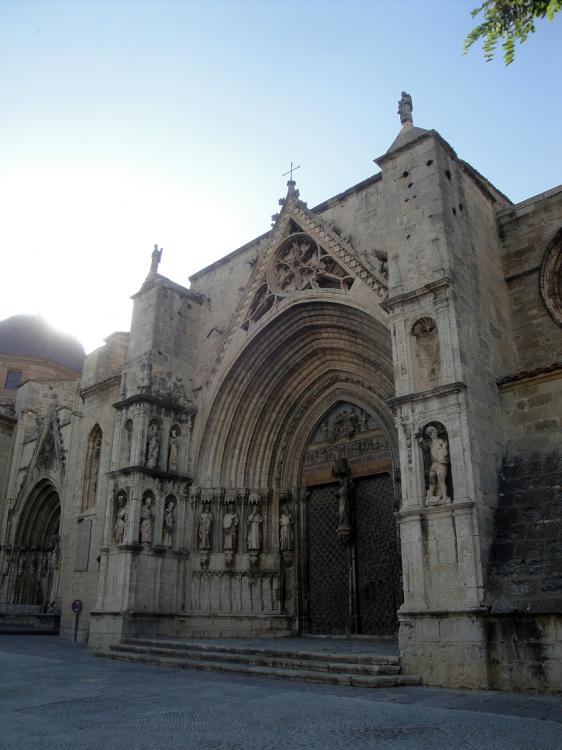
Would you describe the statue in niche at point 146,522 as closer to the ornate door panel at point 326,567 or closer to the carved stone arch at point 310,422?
the carved stone arch at point 310,422

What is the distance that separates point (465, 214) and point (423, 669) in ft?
23.0

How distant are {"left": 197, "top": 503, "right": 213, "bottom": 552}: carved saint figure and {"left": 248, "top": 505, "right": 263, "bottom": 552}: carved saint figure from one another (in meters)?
0.83

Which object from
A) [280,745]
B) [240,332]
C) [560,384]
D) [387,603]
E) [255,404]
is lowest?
[280,745]

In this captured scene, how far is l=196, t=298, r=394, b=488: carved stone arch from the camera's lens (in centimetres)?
1359

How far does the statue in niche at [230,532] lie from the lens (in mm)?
13453

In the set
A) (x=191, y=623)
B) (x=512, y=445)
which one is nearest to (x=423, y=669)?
(x=512, y=445)

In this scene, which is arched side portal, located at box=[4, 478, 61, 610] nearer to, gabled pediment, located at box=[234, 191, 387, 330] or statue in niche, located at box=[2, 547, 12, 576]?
statue in niche, located at box=[2, 547, 12, 576]

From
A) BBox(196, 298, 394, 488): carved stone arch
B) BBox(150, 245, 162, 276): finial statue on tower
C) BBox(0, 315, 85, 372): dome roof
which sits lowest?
BBox(196, 298, 394, 488): carved stone arch

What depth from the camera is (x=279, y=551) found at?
13750mm

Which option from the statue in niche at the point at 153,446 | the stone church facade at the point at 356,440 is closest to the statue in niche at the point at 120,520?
the stone church facade at the point at 356,440

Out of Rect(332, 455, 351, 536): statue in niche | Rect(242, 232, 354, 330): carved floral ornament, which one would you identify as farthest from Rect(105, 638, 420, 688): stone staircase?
Rect(242, 232, 354, 330): carved floral ornament

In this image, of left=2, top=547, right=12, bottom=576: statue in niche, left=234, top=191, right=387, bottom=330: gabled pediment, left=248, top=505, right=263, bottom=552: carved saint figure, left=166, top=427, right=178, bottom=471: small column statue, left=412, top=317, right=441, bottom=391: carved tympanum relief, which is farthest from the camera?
left=2, top=547, right=12, bottom=576: statue in niche

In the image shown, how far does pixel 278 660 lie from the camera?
8781 millimetres

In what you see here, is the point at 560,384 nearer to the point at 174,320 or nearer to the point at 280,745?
the point at 280,745
